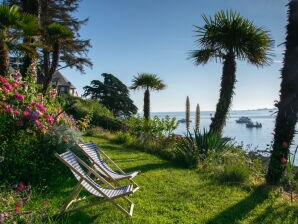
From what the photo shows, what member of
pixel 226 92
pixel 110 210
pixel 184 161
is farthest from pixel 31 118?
pixel 226 92

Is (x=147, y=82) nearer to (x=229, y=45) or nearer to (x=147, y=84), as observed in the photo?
(x=147, y=84)

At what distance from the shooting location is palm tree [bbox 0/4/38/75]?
7533 millimetres

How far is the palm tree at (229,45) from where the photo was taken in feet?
31.0

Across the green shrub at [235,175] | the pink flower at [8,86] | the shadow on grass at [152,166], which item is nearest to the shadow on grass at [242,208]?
the green shrub at [235,175]

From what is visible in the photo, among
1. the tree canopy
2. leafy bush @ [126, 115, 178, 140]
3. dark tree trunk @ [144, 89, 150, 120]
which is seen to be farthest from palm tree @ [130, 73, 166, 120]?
the tree canopy

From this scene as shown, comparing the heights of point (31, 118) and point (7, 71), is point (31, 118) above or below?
below

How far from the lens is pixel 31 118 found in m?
5.36

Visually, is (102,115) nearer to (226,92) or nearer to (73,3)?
(226,92)

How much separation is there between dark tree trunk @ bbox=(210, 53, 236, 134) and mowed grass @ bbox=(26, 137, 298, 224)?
3232 mm

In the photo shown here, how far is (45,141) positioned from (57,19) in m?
23.2

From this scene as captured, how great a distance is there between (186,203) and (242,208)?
1029 millimetres

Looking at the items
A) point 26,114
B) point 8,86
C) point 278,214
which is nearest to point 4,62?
point 8,86

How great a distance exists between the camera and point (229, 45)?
976 cm

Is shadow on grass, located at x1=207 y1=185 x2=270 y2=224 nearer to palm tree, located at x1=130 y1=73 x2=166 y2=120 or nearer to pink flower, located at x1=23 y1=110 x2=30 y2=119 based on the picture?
pink flower, located at x1=23 y1=110 x2=30 y2=119
